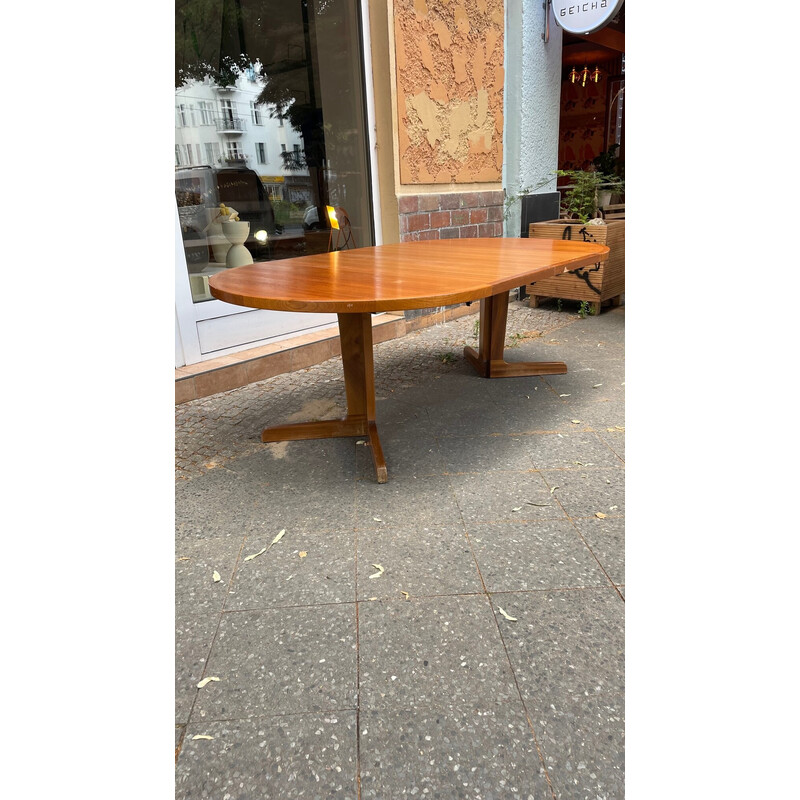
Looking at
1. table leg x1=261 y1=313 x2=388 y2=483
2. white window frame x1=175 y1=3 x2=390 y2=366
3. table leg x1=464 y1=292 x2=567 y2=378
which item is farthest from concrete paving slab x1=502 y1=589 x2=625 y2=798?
white window frame x1=175 y1=3 x2=390 y2=366

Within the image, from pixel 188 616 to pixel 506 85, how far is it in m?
4.57

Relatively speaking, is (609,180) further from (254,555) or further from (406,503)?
(254,555)

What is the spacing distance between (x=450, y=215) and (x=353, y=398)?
2.39 metres

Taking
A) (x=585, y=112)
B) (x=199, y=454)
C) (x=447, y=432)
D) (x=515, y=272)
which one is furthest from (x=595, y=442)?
(x=585, y=112)

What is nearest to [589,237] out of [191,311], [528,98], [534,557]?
[528,98]

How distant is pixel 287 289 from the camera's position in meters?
1.83

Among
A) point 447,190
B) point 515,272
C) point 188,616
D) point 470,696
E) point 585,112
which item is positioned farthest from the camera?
point 585,112

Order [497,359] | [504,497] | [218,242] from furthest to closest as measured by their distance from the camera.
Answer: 1. [218,242]
2. [497,359]
3. [504,497]

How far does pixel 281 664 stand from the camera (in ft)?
4.19

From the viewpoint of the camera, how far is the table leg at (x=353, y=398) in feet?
7.45

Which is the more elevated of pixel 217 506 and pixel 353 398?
pixel 353 398

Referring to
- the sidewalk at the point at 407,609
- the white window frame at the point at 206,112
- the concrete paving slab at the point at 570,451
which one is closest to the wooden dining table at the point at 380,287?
the sidewalk at the point at 407,609

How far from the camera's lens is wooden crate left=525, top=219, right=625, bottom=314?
4.16m

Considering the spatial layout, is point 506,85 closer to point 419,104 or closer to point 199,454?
point 419,104
